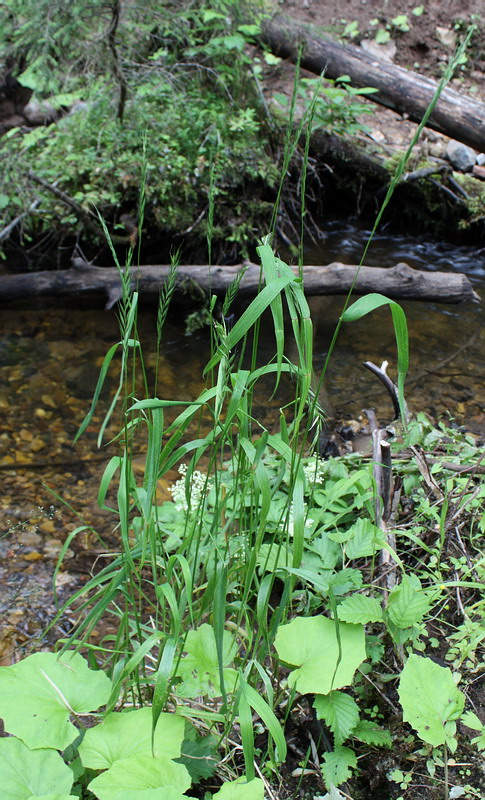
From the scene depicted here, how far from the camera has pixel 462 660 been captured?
1537mm

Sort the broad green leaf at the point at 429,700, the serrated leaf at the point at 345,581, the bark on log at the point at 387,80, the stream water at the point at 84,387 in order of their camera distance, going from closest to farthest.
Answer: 1. the broad green leaf at the point at 429,700
2. the serrated leaf at the point at 345,581
3. the stream water at the point at 84,387
4. the bark on log at the point at 387,80

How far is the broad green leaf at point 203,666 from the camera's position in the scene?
141 cm

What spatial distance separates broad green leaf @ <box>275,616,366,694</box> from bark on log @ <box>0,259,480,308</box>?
3241 millimetres

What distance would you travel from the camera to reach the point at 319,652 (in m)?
1.43

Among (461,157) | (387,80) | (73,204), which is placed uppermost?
(387,80)

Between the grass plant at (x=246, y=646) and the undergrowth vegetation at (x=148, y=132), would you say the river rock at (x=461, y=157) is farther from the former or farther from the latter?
the grass plant at (x=246, y=646)

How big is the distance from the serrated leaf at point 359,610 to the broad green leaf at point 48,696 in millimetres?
587

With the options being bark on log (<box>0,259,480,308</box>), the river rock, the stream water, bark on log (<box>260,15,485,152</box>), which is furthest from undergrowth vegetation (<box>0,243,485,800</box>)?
the river rock

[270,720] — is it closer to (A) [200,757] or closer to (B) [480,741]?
(A) [200,757]

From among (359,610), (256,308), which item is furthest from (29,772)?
(256,308)

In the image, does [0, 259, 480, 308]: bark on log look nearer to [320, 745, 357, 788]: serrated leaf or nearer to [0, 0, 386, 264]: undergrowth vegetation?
[0, 0, 386, 264]: undergrowth vegetation

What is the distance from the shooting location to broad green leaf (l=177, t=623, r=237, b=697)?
4.62 feet

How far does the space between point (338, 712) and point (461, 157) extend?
6.43m

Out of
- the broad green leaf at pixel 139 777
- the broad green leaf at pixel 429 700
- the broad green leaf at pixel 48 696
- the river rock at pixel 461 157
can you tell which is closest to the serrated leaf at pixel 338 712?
the broad green leaf at pixel 429 700
